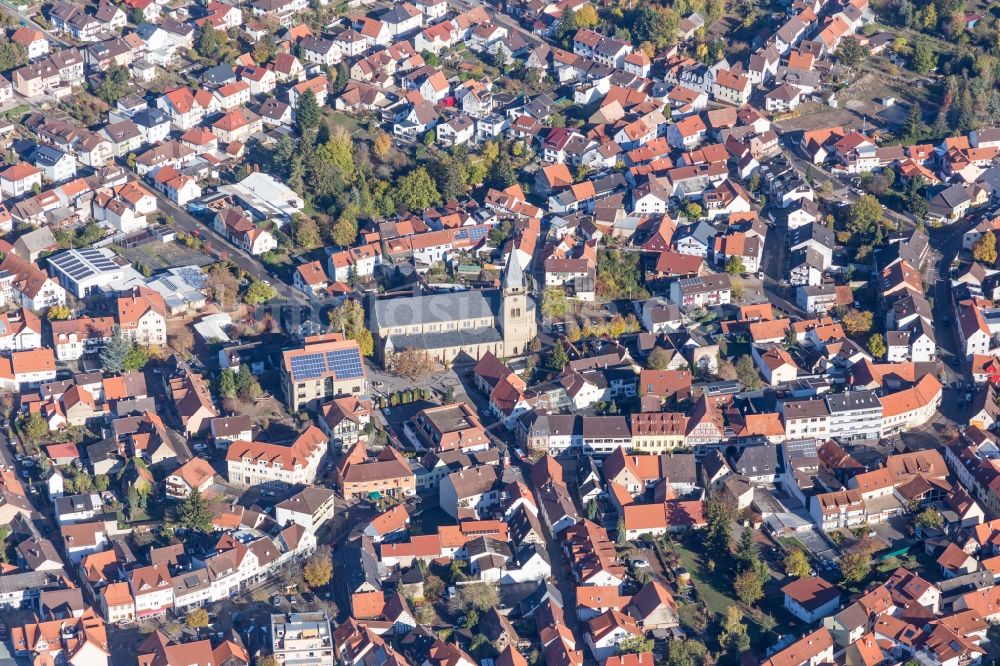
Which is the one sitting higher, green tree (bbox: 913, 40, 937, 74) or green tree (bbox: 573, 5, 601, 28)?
green tree (bbox: 573, 5, 601, 28)

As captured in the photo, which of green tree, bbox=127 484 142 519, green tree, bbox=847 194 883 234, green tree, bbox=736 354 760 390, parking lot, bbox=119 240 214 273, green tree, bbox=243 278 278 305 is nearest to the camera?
green tree, bbox=127 484 142 519

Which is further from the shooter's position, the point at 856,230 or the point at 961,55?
the point at 961,55

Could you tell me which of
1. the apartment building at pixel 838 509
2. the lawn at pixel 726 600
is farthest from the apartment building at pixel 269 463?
the apartment building at pixel 838 509

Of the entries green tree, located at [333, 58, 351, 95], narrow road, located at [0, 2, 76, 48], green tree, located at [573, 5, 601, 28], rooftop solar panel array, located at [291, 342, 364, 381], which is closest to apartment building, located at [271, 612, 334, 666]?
rooftop solar panel array, located at [291, 342, 364, 381]

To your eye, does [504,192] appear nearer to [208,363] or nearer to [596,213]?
[596,213]

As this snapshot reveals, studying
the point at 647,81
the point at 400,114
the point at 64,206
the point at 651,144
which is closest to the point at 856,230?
the point at 651,144

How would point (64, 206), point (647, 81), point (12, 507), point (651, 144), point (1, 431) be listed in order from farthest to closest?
1. point (647, 81)
2. point (651, 144)
3. point (64, 206)
4. point (1, 431)
5. point (12, 507)

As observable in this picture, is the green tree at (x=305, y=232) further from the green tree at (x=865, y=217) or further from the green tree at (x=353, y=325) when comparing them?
the green tree at (x=865, y=217)

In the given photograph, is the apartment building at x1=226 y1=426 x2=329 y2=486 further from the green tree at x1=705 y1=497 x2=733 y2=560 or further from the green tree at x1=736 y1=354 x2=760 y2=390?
the green tree at x1=736 y1=354 x2=760 y2=390
